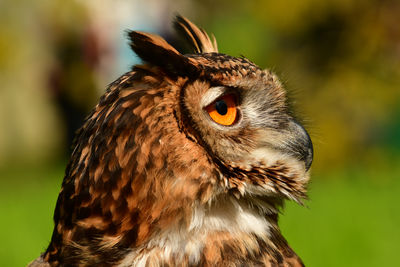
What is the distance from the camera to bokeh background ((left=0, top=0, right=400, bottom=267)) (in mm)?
4915

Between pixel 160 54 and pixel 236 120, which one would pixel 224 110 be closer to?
pixel 236 120

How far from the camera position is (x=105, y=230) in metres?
1.63

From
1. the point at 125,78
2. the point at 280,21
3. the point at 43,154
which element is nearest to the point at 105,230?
the point at 125,78

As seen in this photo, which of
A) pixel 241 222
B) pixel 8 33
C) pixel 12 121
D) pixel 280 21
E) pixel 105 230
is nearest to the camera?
pixel 105 230

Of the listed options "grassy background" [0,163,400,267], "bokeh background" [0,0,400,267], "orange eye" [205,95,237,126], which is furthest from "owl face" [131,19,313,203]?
"grassy background" [0,163,400,267]

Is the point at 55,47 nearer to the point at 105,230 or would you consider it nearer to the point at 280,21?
the point at 280,21

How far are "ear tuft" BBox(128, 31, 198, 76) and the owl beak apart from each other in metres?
0.45

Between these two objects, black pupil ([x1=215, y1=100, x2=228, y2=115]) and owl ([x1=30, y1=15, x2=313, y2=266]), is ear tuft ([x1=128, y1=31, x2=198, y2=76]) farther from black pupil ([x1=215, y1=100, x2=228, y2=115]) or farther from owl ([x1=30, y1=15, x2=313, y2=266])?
black pupil ([x1=215, y1=100, x2=228, y2=115])

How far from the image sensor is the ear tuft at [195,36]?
217cm

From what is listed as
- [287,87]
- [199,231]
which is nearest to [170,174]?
[199,231]

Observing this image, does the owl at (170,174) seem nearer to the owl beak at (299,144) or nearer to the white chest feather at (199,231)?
the white chest feather at (199,231)

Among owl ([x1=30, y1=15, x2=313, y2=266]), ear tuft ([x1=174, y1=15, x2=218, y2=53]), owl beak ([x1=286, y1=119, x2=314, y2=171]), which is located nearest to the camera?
owl ([x1=30, y1=15, x2=313, y2=266])

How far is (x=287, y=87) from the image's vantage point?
211cm

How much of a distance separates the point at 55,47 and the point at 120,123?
1000 cm
